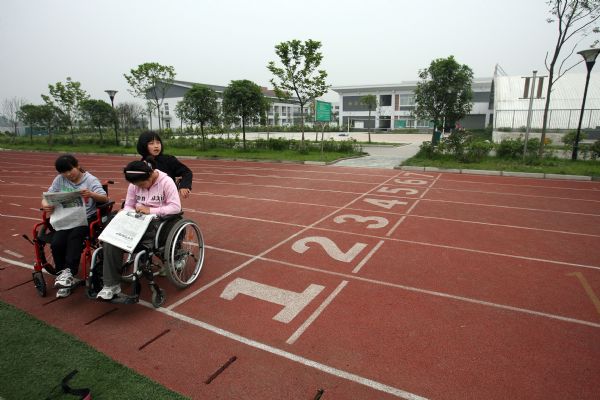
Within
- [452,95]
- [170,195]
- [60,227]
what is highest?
[452,95]

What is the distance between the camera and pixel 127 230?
3.29m

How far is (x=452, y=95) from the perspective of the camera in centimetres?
1714

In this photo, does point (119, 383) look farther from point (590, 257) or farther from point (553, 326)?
point (590, 257)

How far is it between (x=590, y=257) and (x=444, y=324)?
3.28m

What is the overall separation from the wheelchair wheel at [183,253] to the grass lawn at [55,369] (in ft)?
3.24

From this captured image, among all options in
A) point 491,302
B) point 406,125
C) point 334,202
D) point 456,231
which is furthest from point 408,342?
point 406,125

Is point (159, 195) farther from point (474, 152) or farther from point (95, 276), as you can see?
point (474, 152)

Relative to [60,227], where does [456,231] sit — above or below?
below

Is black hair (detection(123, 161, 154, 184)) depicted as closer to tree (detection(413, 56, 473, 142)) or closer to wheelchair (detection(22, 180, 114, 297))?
wheelchair (detection(22, 180, 114, 297))

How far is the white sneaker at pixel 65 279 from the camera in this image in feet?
11.7

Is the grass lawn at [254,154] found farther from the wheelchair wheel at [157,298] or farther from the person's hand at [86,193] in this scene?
the wheelchair wheel at [157,298]

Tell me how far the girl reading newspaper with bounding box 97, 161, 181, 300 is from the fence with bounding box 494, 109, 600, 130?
28.7 metres

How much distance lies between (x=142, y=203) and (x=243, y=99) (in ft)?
56.3

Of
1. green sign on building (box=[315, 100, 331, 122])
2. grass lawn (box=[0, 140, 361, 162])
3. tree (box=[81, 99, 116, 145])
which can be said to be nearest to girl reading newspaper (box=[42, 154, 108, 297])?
grass lawn (box=[0, 140, 361, 162])
